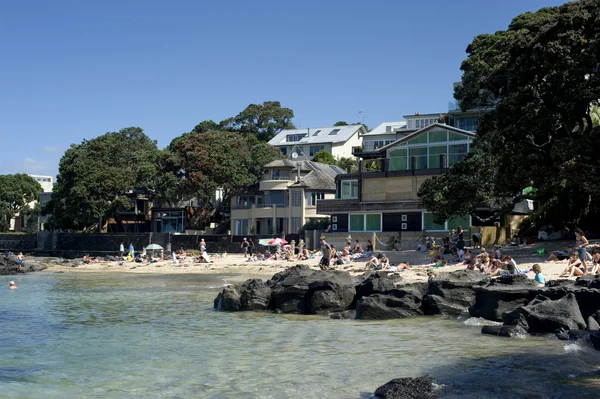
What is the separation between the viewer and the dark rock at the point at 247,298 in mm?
24484

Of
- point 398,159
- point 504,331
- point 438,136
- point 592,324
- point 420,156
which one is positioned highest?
point 438,136

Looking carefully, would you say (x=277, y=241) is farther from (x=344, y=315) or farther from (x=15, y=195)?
(x=15, y=195)

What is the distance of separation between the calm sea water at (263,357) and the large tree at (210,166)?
130 feet

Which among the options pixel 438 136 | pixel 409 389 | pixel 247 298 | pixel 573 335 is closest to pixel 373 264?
pixel 247 298

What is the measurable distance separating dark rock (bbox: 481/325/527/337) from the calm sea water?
345 millimetres

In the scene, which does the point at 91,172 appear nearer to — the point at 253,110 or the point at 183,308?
the point at 253,110

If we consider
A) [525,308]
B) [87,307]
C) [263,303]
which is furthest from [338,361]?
[87,307]

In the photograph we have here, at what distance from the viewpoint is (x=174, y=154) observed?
216 ft

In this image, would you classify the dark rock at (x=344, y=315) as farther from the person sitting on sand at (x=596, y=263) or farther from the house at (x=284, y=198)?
the house at (x=284, y=198)

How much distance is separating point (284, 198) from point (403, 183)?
1653 cm

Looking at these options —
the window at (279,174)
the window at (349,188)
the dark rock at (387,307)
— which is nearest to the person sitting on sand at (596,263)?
the dark rock at (387,307)

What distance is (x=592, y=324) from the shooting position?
1688 cm

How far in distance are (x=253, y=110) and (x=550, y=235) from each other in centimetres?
6444

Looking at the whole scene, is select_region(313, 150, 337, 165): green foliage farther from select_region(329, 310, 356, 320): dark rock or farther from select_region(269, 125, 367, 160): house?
select_region(329, 310, 356, 320): dark rock
